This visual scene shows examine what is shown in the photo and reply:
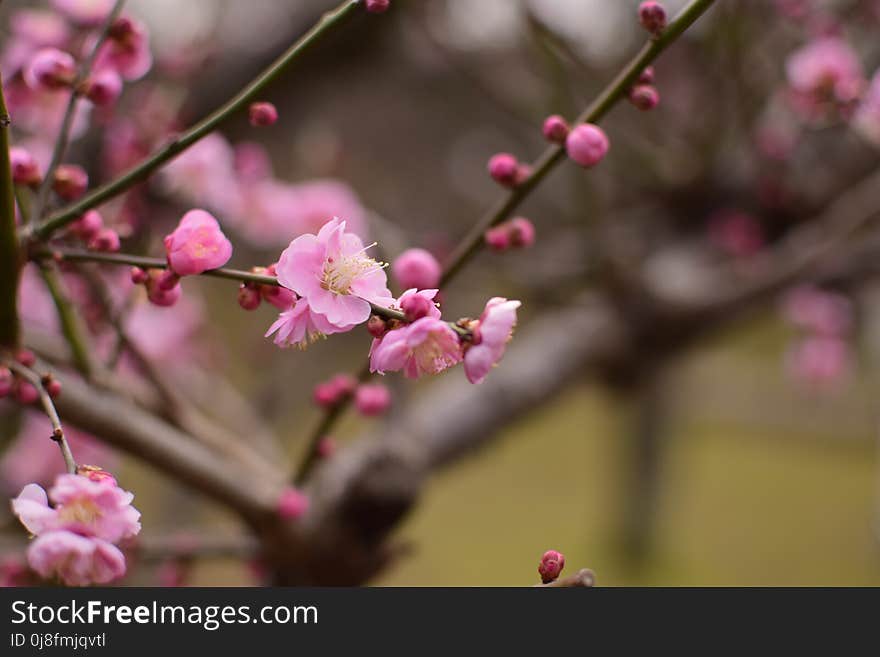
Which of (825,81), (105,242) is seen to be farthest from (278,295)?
(825,81)

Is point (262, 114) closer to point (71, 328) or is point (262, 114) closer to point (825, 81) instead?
point (71, 328)

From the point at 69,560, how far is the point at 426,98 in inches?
121

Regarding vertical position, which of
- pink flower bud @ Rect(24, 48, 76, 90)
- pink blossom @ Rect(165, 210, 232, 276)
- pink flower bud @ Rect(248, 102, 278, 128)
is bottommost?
pink blossom @ Rect(165, 210, 232, 276)

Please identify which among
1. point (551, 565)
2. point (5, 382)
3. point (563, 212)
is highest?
point (563, 212)

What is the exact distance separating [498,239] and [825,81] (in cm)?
35

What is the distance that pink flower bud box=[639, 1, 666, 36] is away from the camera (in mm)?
→ 345

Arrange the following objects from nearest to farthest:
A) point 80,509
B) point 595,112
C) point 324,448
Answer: point 80,509, point 595,112, point 324,448

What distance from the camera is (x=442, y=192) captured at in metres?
3.64

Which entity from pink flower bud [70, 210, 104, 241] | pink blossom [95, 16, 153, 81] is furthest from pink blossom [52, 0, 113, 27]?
pink flower bud [70, 210, 104, 241]

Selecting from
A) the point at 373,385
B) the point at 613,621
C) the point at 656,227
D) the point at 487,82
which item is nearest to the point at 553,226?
the point at 656,227

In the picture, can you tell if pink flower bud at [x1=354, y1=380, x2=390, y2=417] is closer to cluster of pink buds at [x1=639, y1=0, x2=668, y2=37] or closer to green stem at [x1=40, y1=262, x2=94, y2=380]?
green stem at [x1=40, y1=262, x2=94, y2=380]

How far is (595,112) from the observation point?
0.38 meters

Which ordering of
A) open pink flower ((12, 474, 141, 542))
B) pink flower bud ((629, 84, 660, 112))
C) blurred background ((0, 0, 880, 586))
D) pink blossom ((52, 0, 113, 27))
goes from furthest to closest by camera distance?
blurred background ((0, 0, 880, 586)), pink blossom ((52, 0, 113, 27)), pink flower bud ((629, 84, 660, 112)), open pink flower ((12, 474, 141, 542))

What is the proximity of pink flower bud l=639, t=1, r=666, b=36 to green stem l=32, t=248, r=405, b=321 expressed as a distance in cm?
17
